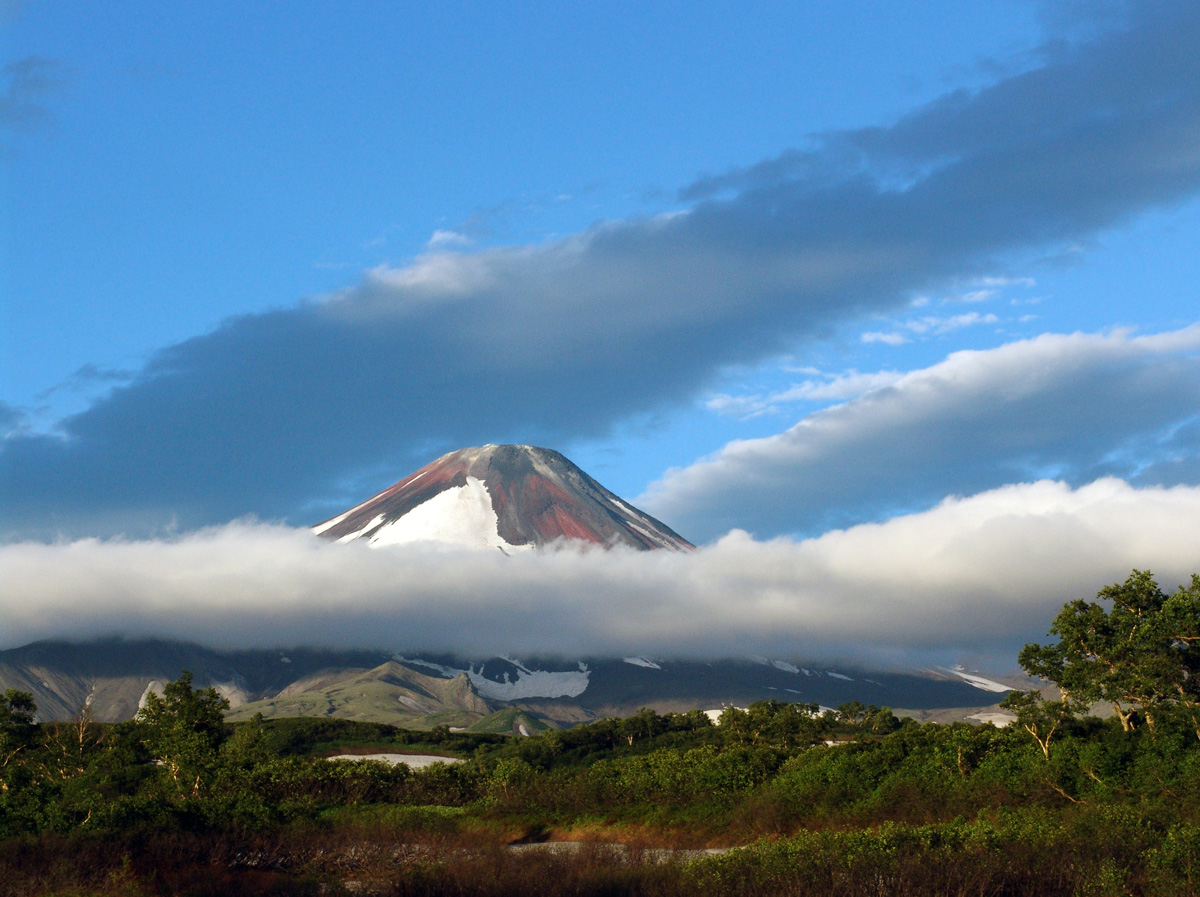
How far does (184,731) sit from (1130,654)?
60470mm

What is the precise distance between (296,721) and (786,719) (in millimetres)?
69385

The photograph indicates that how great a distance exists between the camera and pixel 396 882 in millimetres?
35938

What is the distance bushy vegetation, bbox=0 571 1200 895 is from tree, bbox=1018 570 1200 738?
0.46 feet

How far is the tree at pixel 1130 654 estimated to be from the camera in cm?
5581

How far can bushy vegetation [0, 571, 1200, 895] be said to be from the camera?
33.1 metres

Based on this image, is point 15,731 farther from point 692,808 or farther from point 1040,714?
point 1040,714

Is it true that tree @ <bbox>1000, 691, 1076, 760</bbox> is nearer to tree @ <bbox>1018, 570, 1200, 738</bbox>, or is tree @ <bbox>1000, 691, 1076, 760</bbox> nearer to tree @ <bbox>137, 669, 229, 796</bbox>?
tree @ <bbox>1018, 570, 1200, 738</bbox>

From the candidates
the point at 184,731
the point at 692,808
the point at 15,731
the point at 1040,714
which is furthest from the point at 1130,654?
the point at 15,731

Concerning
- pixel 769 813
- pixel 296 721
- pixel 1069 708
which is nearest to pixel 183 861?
pixel 769 813

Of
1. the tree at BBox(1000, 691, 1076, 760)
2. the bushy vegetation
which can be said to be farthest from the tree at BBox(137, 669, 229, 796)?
the tree at BBox(1000, 691, 1076, 760)

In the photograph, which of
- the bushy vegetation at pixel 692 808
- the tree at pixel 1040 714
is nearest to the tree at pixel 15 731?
the bushy vegetation at pixel 692 808

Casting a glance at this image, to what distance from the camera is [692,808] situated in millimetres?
63562

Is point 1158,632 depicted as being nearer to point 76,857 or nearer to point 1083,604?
point 1083,604

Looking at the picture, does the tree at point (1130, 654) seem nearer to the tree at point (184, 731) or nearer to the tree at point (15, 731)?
the tree at point (184, 731)
